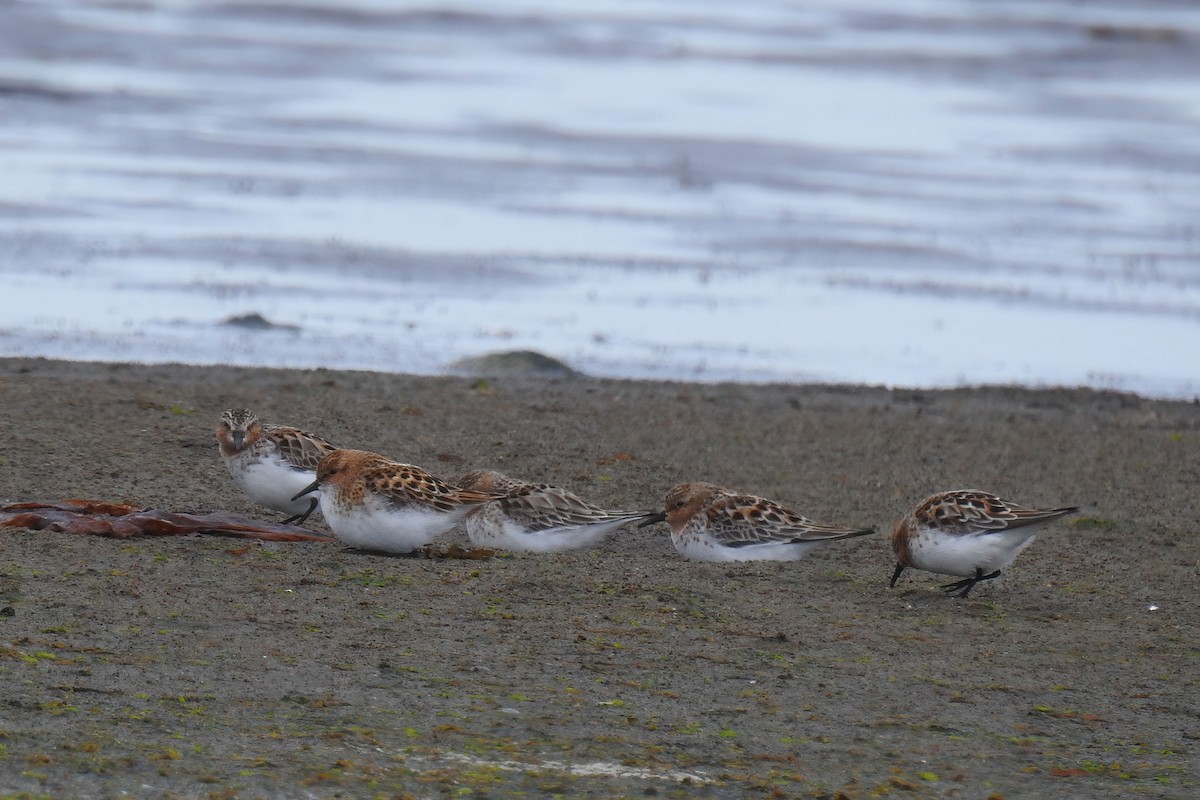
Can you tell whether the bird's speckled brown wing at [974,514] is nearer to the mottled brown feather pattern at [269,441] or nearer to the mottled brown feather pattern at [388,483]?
the mottled brown feather pattern at [388,483]

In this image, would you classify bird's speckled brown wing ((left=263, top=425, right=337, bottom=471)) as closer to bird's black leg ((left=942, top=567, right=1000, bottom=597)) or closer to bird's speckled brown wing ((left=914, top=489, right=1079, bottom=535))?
bird's speckled brown wing ((left=914, top=489, right=1079, bottom=535))

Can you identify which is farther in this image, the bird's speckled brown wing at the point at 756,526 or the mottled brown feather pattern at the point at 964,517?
the bird's speckled brown wing at the point at 756,526

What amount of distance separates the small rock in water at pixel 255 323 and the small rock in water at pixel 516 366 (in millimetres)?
1812

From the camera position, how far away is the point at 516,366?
1470cm

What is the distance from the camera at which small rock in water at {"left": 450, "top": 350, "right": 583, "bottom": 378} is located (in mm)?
14663

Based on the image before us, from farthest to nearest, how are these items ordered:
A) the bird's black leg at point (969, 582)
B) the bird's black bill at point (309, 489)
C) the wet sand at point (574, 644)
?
1. the bird's black bill at point (309, 489)
2. the bird's black leg at point (969, 582)
3. the wet sand at point (574, 644)

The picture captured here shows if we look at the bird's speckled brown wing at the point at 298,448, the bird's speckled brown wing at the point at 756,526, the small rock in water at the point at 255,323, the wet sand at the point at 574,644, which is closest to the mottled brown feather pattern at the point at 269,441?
the bird's speckled brown wing at the point at 298,448

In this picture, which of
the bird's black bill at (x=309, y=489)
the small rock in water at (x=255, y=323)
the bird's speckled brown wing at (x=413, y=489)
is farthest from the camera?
the small rock in water at (x=255, y=323)

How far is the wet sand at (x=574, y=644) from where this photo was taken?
5.94m

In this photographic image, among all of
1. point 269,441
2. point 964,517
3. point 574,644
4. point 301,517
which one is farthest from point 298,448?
point 964,517

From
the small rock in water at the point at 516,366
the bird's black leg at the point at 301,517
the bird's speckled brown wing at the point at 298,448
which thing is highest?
the bird's speckled brown wing at the point at 298,448

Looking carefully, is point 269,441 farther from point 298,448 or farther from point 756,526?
point 756,526

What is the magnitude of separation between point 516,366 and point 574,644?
7.43 metres

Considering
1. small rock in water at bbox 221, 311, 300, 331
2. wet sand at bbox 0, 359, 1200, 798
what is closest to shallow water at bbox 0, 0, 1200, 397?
small rock in water at bbox 221, 311, 300, 331
